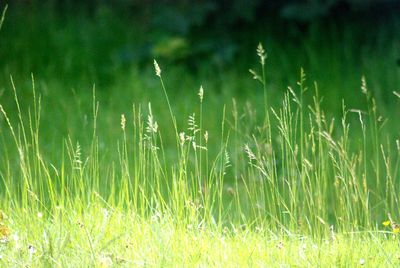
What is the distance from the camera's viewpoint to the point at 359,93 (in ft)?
20.6

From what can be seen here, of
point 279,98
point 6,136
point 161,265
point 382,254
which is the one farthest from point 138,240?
point 279,98

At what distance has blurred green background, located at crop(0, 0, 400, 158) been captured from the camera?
6.35 m

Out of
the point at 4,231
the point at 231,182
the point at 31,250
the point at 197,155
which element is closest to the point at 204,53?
the point at 197,155

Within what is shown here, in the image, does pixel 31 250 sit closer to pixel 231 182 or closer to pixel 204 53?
pixel 231 182

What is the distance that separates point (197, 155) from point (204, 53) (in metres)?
1.86

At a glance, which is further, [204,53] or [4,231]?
[204,53]

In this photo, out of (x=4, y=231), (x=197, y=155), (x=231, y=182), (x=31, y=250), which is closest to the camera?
(x=31, y=250)

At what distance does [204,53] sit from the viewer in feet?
23.2

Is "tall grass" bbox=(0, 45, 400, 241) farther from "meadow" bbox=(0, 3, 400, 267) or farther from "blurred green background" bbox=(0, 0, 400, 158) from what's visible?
"blurred green background" bbox=(0, 0, 400, 158)

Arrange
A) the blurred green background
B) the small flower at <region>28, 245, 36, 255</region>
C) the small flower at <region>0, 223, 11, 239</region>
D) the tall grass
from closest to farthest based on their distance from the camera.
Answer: the small flower at <region>28, 245, 36, 255</region> → the tall grass → the small flower at <region>0, 223, 11, 239</region> → the blurred green background

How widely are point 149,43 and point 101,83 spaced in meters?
0.59

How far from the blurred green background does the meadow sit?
20 mm

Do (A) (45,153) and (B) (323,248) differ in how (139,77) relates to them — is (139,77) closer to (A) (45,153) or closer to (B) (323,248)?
(A) (45,153)

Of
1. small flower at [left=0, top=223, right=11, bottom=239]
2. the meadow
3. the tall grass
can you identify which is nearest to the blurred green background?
the meadow
